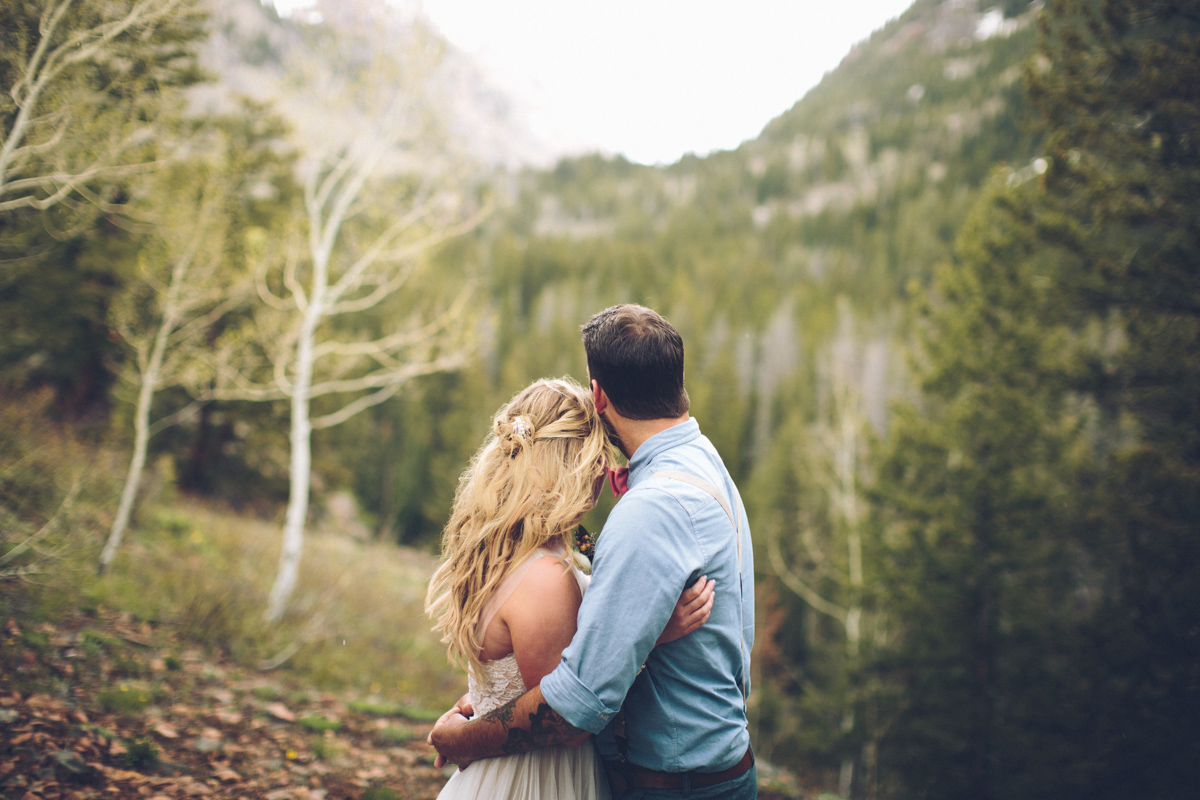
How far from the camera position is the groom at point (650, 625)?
1.91 m

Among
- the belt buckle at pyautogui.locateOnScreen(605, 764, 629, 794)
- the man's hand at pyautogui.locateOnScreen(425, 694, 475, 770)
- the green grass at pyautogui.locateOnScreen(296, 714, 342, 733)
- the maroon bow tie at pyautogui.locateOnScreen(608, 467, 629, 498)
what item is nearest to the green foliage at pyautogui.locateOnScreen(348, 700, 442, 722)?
the green grass at pyautogui.locateOnScreen(296, 714, 342, 733)

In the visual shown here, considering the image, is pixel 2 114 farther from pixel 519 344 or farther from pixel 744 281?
pixel 744 281

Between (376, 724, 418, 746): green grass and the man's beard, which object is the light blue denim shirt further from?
(376, 724, 418, 746): green grass

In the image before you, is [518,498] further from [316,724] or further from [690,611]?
[316,724]

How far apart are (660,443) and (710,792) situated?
1269 millimetres

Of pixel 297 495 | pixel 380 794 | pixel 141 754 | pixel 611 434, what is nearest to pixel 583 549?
pixel 611 434

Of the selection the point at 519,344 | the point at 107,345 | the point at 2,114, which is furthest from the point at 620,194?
the point at 2,114

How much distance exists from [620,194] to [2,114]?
158 metres

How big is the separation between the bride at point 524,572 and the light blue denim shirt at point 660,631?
19 centimetres

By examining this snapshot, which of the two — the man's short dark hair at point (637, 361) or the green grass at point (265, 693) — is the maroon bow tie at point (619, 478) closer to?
the man's short dark hair at point (637, 361)

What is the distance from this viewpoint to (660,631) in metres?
1.91

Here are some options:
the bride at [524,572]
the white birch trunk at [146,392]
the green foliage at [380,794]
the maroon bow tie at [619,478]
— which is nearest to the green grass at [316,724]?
the green foliage at [380,794]

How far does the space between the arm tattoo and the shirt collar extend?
87cm

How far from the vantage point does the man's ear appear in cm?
240
